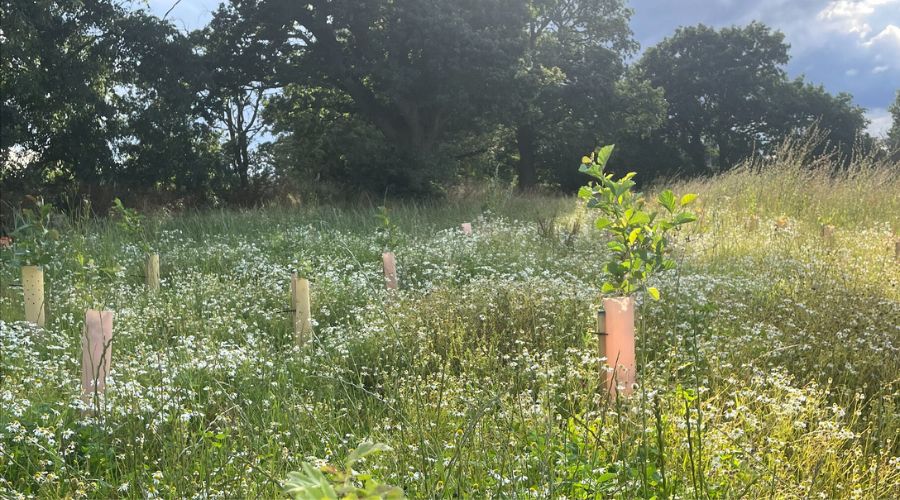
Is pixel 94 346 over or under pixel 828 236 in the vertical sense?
under

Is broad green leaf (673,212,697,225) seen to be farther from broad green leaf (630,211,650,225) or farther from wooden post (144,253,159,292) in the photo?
wooden post (144,253,159,292)

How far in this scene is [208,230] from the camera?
472 inches

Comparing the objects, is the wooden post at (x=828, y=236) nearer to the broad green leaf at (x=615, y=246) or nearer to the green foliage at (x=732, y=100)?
the broad green leaf at (x=615, y=246)

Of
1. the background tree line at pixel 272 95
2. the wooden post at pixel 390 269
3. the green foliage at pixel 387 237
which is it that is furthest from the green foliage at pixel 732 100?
the wooden post at pixel 390 269

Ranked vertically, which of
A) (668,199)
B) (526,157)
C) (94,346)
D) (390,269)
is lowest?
(94,346)

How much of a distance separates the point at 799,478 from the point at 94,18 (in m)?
18.8

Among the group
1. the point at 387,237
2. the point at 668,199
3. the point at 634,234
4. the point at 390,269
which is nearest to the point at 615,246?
the point at 634,234

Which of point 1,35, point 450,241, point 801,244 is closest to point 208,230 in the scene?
point 450,241

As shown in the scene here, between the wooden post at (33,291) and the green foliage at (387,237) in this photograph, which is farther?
the green foliage at (387,237)

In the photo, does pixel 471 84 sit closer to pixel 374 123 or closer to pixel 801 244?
pixel 374 123

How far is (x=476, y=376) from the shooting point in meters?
3.88

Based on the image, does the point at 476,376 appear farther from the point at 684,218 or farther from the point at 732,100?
the point at 732,100

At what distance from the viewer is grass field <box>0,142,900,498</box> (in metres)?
2.58

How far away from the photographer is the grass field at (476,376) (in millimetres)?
2582
